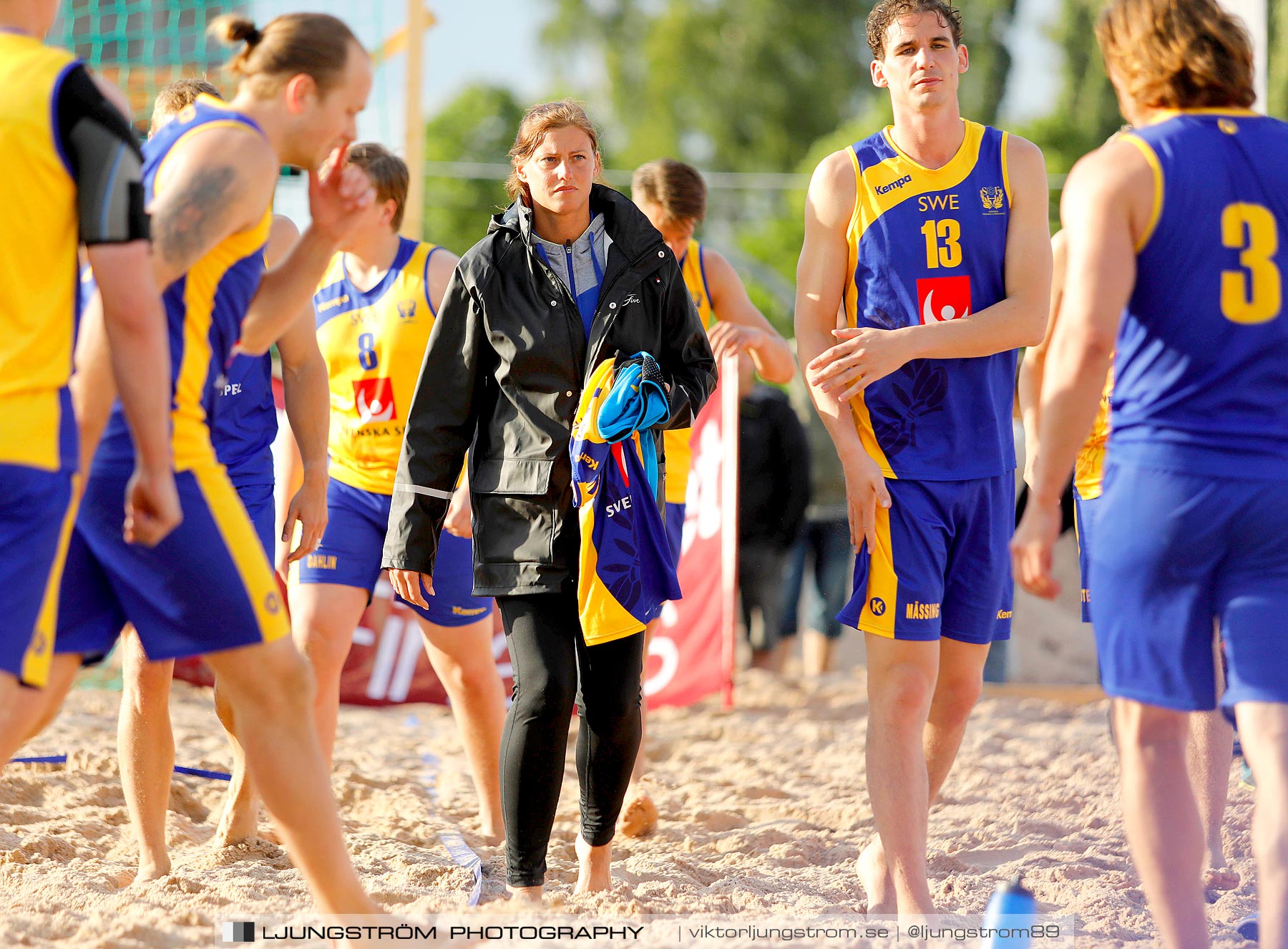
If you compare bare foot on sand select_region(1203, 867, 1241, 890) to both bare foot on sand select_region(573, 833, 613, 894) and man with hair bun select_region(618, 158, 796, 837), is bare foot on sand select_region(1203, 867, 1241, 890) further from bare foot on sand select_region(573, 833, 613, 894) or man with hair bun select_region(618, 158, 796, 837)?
man with hair bun select_region(618, 158, 796, 837)

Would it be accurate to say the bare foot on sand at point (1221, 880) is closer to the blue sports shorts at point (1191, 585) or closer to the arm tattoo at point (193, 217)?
the blue sports shorts at point (1191, 585)

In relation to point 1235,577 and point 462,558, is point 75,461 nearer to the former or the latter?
point 462,558

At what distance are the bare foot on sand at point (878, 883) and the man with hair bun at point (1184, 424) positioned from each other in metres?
0.91

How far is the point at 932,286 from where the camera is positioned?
342 cm

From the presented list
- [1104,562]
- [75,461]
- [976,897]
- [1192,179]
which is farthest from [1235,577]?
[75,461]

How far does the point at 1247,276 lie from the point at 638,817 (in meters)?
2.83

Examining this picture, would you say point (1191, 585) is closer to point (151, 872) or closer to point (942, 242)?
point (942, 242)

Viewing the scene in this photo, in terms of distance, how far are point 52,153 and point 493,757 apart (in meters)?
2.57

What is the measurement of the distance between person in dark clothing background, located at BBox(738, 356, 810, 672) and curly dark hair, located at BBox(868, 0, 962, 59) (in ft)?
14.9

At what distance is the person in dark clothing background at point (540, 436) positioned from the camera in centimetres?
338

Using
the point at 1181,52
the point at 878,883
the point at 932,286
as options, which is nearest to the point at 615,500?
the point at 932,286

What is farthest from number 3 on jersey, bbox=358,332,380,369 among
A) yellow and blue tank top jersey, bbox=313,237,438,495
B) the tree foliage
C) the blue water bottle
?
the tree foliage

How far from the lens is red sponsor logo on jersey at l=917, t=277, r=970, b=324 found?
342cm

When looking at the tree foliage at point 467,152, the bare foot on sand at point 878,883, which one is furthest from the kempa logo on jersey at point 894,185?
the tree foliage at point 467,152
